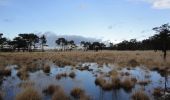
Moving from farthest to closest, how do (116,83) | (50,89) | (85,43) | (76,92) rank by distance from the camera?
(85,43) → (116,83) → (50,89) → (76,92)

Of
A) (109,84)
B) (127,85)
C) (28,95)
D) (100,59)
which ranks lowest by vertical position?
(100,59)

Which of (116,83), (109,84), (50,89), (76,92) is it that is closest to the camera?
(76,92)

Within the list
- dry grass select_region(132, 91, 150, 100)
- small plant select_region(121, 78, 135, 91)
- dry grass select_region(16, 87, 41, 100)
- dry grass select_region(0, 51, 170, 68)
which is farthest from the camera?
dry grass select_region(0, 51, 170, 68)

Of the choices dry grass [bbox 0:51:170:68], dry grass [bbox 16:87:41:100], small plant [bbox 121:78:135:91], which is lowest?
dry grass [bbox 0:51:170:68]

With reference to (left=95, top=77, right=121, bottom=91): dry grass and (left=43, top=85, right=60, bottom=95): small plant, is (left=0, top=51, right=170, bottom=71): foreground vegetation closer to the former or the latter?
(left=95, top=77, right=121, bottom=91): dry grass

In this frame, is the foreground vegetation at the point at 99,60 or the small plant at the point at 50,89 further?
the foreground vegetation at the point at 99,60

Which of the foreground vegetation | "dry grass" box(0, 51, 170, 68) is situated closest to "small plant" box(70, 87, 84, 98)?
the foreground vegetation

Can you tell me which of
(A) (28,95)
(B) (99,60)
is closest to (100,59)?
(B) (99,60)

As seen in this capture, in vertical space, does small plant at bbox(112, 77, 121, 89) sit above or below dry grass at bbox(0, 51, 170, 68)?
above

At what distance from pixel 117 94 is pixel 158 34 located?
102 ft

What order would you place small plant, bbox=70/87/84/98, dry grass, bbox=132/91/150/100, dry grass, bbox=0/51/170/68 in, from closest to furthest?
dry grass, bbox=132/91/150/100 < small plant, bbox=70/87/84/98 < dry grass, bbox=0/51/170/68

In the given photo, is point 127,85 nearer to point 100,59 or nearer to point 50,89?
point 50,89

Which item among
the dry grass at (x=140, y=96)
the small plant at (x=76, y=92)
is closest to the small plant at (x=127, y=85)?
the dry grass at (x=140, y=96)

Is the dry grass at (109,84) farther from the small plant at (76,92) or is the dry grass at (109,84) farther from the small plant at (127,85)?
the small plant at (76,92)
